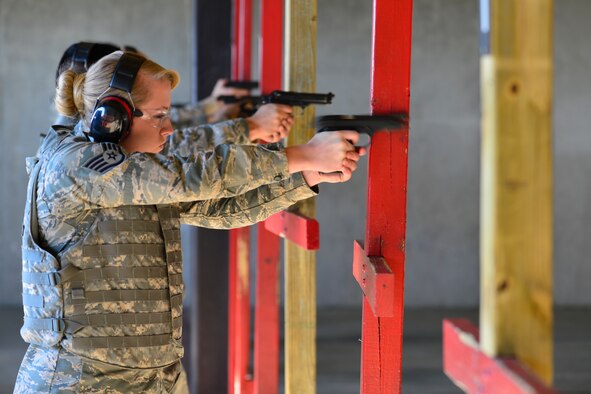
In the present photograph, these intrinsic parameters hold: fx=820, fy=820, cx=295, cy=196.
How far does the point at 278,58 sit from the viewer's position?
3.36m

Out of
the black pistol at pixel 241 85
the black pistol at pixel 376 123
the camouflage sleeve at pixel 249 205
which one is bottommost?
the camouflage sleeve at pixel 249 205

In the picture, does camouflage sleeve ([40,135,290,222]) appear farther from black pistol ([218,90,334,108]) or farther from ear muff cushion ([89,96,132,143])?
black pistol ([218,90,334,108])

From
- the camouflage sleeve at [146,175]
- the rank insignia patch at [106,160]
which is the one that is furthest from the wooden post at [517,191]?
the rank insignia patch at [106,160]

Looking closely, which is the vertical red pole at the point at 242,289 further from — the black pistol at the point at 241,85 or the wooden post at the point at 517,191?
the wooden post at the point at 517,191

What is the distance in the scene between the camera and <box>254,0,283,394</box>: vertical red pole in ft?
10.7

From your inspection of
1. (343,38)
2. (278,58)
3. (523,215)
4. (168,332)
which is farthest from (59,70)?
(343,38)

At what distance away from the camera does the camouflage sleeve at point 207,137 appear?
3121 mm

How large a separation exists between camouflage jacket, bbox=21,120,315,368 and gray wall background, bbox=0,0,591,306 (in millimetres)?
6096

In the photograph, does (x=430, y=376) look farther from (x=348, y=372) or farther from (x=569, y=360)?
(x=569, y=360)

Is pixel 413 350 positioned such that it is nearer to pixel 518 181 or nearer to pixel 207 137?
pixel 207 137

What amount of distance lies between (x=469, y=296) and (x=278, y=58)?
5806 millimetres

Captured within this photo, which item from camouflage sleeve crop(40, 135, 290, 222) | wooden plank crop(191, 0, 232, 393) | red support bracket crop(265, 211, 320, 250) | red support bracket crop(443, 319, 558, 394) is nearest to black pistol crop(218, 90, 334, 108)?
red support bracket crop(265, 211, 320, 250)

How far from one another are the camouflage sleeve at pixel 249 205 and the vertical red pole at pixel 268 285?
87 cm

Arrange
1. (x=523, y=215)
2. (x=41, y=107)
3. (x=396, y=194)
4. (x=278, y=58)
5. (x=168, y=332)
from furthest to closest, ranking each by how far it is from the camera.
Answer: (x=41, y=107)
(x=278, y=58)
(x=168, y=332)
(x=396, y=194)
(x=523, y=215)
